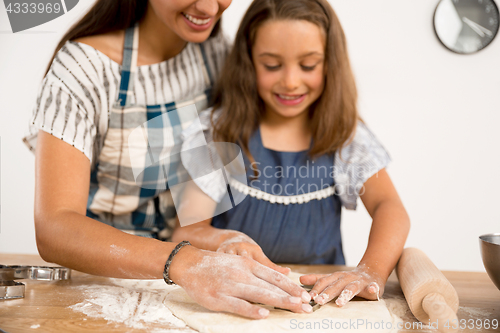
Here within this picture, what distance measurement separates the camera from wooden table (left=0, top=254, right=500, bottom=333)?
0.55m

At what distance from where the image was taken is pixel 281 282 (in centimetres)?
61

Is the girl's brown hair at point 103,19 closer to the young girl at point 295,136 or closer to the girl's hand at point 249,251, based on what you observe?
the young girl at point 295,136

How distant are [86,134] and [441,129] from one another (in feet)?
6.04

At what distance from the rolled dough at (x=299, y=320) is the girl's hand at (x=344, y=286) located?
0.05 feet

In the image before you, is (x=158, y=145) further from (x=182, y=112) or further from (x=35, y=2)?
(x=35, y=2)

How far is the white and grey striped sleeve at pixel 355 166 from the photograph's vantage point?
0.97m

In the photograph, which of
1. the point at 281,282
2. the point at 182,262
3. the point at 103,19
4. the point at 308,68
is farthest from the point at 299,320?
the point at 103,19

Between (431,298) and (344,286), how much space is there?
0.42 ft

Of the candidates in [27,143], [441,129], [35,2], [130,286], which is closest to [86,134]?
[27,143]

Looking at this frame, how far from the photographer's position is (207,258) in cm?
62

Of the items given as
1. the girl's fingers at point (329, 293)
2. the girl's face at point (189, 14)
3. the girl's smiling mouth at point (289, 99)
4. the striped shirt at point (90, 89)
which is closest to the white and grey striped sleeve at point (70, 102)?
the striped shirt at point (90, 89)

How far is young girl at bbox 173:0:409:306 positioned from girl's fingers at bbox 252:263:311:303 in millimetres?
300

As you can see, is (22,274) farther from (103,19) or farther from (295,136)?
(295,136)

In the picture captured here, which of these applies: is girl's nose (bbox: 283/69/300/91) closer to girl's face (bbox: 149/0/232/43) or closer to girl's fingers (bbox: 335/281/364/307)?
girl's face (bbox: 149/0/232/43)
